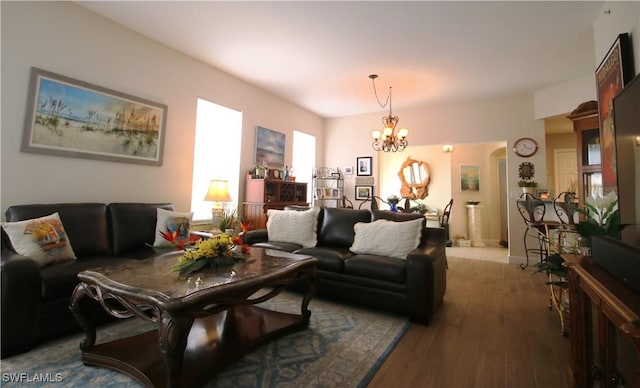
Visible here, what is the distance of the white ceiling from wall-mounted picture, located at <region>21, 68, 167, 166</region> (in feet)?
2.76

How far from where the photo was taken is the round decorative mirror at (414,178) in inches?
275

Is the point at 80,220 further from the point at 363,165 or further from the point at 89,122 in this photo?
the point at 363,165

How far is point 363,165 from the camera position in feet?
20.4

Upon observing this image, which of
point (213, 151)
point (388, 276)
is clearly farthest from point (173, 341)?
point (213, 151)

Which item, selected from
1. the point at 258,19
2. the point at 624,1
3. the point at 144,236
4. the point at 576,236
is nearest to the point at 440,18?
the point at 624,1

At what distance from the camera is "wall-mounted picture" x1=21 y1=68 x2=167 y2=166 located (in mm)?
2504

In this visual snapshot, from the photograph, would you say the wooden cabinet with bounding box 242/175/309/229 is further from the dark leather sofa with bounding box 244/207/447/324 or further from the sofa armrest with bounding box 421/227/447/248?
the sofa armrest with bounding box 421/227/447/248

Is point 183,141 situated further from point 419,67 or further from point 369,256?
point 419,67

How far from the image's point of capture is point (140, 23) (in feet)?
9.88

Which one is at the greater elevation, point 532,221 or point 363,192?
point 363,192

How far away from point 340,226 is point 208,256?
179cm

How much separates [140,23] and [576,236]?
4.61m

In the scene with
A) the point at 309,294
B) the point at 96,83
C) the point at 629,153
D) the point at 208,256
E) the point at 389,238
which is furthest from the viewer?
the point at 96,83

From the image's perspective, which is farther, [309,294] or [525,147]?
[525,147]
